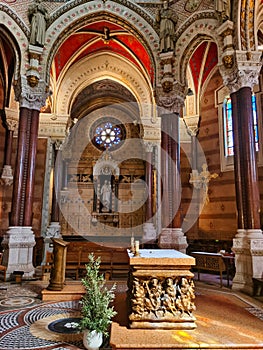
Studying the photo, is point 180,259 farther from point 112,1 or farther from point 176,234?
point 112,1

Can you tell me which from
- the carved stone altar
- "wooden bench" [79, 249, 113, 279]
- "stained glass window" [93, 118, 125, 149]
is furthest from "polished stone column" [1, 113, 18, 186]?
the carved stone altar

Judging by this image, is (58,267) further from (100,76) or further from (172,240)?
(100,76)

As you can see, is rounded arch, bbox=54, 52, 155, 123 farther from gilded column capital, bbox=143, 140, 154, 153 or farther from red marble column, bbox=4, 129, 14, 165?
red marble column, bbox=4, 129, 14, 165

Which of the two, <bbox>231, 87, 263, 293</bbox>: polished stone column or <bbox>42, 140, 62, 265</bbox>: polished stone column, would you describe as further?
<bbox>42, 140, 62, 265</bbox>: polished stone column

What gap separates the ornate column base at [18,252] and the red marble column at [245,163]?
19.3 ft

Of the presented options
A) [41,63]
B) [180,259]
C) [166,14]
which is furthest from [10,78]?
[180,259]

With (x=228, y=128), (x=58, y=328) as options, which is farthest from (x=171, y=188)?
(x=58, y=328)

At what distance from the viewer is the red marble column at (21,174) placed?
27.7ft

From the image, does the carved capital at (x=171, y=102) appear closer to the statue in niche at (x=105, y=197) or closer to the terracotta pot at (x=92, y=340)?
the terracotta pot at (x=92, y=340)

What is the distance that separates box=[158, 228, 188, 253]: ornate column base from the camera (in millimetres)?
8469

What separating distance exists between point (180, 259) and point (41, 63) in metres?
8.06

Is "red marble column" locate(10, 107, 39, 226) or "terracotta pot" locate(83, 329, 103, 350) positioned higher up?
"red marble column" locate(10, 107, 39, 226)

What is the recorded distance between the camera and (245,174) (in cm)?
721

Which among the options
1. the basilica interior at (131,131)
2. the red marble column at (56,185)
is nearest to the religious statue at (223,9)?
the basilica interior at (131,131)
